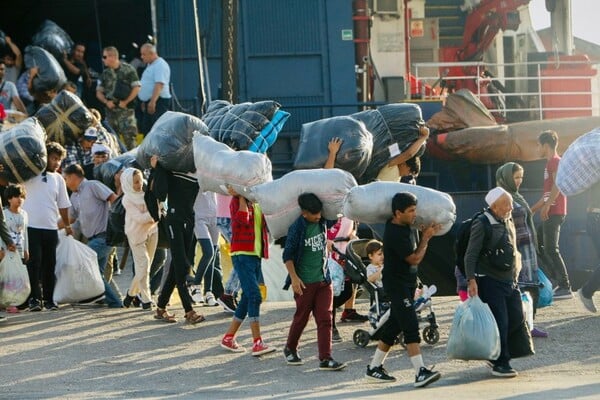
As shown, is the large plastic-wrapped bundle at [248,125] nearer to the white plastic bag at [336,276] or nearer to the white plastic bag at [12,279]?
the white plastic bag at [336,276]

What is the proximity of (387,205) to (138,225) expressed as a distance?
3846 millimetres

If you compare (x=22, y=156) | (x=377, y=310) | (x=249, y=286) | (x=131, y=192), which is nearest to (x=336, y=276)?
(x=377, y=310)

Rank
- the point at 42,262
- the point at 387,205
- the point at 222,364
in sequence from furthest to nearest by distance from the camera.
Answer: the point at 42,262, the point at 222,364, the point at 387,205

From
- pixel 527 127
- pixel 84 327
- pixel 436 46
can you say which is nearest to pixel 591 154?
pixel 84 327

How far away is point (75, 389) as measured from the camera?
1095 cm

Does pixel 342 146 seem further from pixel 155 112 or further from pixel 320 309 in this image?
pixel 155 112

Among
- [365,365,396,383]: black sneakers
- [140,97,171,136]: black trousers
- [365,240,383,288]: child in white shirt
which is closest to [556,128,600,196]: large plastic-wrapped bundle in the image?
[365,240,383,288]: child in white shirt

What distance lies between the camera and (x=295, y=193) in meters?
11.8

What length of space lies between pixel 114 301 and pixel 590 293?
4.68 metres

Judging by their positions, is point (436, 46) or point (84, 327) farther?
point (436, 46)

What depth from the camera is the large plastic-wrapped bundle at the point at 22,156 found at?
575 inches

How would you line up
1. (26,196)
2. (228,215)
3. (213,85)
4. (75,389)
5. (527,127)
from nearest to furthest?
(75,389) < (228,215) < (26,196) < (527,127) < (213,85)

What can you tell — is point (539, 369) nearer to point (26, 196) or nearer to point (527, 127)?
point (26, 196)

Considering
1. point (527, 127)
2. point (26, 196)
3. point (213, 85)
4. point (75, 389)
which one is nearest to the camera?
point (75, 389)
